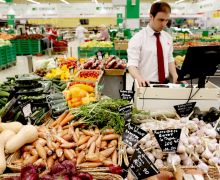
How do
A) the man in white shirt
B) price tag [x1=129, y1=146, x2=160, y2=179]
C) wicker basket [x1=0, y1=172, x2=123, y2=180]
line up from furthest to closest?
the man in white shirt, wicker basket [x1=0, y1=172, x2=123, y2=180], price tag [x1=129, y1=146, x2=160, y2=179]

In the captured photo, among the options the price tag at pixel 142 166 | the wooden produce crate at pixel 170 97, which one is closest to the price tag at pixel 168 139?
the price tag at pixel 142 166

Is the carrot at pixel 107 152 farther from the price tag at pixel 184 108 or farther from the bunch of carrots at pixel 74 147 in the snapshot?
the price tag at pixel 184 108

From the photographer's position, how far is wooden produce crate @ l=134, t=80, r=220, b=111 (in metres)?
2.76

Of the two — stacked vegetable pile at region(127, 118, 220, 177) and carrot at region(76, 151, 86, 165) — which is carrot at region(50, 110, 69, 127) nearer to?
carrot at region(76, 151, 86, 165)

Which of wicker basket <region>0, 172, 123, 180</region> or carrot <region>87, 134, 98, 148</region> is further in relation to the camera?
carrot <region>87, 134, 98, 148</region>

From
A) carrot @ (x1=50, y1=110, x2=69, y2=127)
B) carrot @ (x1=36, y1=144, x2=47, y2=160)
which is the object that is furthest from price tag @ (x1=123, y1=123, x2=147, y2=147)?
carrot @ (x1=50, y1=110, x2=69, y2=127)

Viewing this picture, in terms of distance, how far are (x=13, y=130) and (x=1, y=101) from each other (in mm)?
868

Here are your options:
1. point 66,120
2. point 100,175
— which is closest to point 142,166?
point 100,175

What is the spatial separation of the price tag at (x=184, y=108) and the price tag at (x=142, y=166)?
0.98 m

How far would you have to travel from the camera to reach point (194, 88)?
2.78 m

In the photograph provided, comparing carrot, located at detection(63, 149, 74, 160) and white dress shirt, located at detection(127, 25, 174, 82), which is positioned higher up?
white dress shirt, located at detection(127, 25, 174, 82)

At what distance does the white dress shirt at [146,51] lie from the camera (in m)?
3.47

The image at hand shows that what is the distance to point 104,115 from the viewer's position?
7.98 feet

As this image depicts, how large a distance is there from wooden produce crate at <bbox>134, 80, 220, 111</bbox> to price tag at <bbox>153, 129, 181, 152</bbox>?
0.91 meters
